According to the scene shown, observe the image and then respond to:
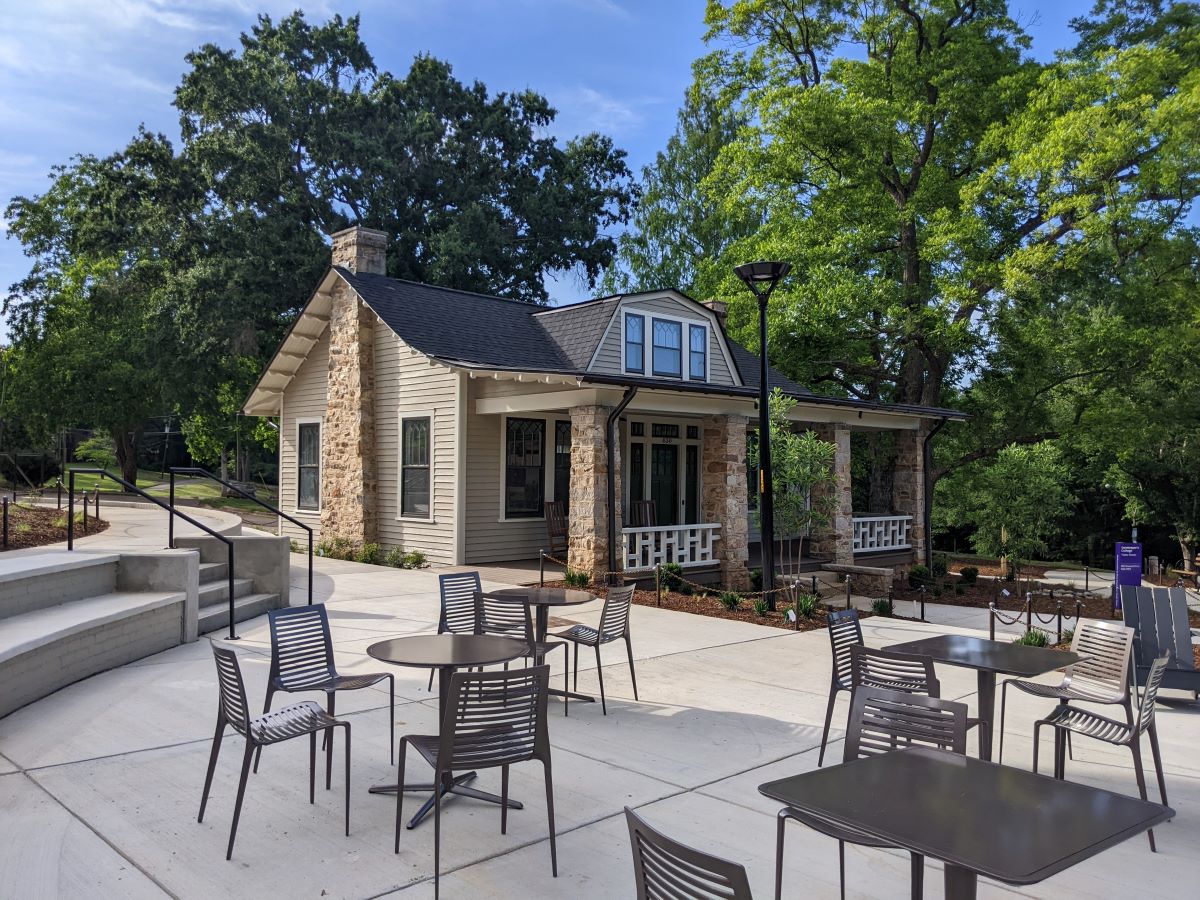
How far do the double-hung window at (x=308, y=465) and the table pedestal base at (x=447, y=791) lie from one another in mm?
15988

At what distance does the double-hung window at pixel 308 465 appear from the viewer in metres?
20.1

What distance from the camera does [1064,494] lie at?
20.5m

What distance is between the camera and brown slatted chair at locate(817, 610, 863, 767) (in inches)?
222

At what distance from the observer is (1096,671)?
5.80 meters

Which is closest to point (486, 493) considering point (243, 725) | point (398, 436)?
point (398, 436)

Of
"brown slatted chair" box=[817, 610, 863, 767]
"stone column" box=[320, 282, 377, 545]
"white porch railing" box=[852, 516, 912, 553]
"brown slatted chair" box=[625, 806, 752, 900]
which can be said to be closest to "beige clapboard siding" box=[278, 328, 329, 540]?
"stone column" box=[320, 282, 377, 545]

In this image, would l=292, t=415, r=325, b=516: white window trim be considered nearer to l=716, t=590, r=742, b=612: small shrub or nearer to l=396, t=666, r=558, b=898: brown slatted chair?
l=716, t=590, r=742, b=612: small shrub

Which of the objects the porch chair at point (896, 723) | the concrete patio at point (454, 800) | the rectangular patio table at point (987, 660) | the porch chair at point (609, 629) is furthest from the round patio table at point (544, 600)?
the porch chair at point (896, 723)

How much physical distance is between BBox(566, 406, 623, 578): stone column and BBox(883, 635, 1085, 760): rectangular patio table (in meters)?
8.18

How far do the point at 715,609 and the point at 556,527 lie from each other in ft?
17.2

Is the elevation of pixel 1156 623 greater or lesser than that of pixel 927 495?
lesser

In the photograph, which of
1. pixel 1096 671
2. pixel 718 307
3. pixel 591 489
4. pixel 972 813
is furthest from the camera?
pixel 718 307

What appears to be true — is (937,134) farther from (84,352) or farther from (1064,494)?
(84,352)

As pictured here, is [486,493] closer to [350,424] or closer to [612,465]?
[612,465]
